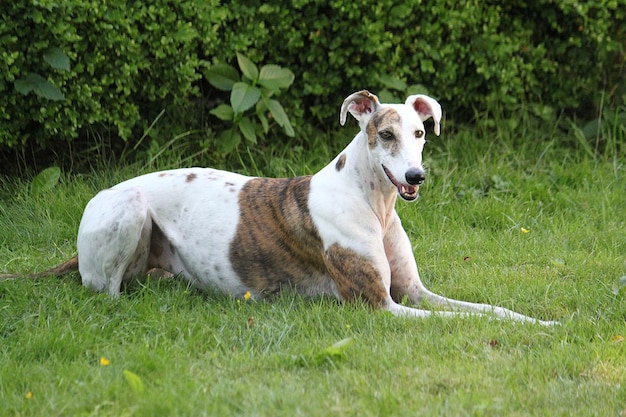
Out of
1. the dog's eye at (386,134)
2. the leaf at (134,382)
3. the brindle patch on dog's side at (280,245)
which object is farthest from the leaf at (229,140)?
the leaf at (134,382)

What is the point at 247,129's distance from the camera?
7332mm

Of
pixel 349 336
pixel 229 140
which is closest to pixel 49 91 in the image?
pixel 229 140

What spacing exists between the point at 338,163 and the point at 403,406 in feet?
6.08

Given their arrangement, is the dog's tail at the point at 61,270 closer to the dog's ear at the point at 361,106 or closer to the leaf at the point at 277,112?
the dog's ear at the point at 361,106

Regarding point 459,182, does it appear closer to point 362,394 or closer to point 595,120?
point 595,120

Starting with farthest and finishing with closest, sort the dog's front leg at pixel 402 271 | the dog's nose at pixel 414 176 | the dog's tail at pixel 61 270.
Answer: the dog's tail at pixel 61 270 → the dog's front leg at pixel 402 271 → the dog's nose at pixel 414 176

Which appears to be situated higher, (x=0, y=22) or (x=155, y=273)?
(x=0, y=22)

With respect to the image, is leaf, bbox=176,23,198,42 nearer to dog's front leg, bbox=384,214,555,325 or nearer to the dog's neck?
the dog's neck

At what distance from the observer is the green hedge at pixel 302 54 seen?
6738 mm

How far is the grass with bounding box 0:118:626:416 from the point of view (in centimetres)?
390

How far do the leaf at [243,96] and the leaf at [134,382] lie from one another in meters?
3.38

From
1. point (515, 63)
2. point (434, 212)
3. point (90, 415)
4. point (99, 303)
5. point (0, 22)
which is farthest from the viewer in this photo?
point (515, 63)

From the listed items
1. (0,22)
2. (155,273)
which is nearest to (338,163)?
(155,273)

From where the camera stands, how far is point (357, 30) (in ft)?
24.6
